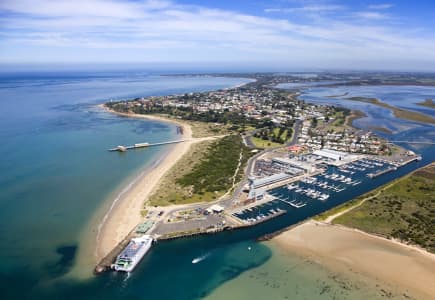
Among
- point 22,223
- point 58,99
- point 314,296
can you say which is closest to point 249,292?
point 314,296

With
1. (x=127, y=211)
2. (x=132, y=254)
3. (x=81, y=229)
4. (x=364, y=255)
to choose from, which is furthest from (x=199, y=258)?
(x=364, y=255)

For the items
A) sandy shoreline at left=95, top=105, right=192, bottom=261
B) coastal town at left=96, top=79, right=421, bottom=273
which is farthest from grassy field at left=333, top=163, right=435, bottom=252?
sandy shoreline at left=95, top=105, right=192, bottom=261

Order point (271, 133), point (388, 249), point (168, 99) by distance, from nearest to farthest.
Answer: point (388, 249)
point (271, 133)
point (168, 99)

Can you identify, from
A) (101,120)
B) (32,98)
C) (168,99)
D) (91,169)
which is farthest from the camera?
(32,98)

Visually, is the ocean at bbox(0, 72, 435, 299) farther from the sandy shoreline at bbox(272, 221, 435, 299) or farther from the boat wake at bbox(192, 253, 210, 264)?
the sandy shoreline at bbox(272, 221, 435, 299)

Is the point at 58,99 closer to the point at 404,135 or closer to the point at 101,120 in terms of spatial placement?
the point at 101,120

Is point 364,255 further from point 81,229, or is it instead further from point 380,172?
point 81,229
